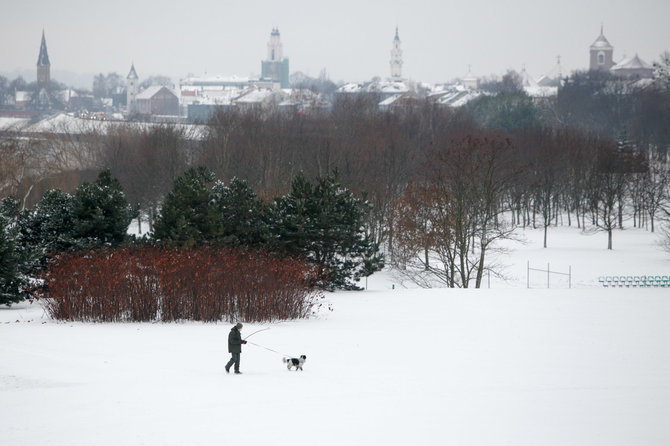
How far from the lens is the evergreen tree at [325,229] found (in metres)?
30.2

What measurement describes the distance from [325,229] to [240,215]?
3166mm

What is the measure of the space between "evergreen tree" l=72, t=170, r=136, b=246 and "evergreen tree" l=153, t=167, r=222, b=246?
136 centimetres

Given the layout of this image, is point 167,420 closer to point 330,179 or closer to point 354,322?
point 354,322

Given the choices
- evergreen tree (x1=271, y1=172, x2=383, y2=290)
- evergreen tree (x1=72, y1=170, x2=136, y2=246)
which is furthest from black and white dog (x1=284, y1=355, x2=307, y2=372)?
evergreen tree (x1=271, y1=172, x2=383, y2=290)

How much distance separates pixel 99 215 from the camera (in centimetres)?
2748

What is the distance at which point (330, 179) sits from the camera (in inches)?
1236

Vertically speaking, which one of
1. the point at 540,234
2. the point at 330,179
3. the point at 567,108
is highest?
the point at 567,108

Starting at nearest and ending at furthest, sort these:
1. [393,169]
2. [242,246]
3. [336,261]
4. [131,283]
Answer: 1. [131,283]
2. [242,246]
3. [336,261]
4. [393,169]

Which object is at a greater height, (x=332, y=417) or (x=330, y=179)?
(x=330, y=179)

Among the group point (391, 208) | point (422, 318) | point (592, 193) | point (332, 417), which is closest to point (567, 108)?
point (592, 193)

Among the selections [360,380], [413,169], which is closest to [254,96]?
[413,169]

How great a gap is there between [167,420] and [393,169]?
41.3m

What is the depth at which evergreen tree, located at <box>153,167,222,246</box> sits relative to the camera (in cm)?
2855

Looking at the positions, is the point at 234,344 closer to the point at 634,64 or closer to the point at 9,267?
the point at 9,267
